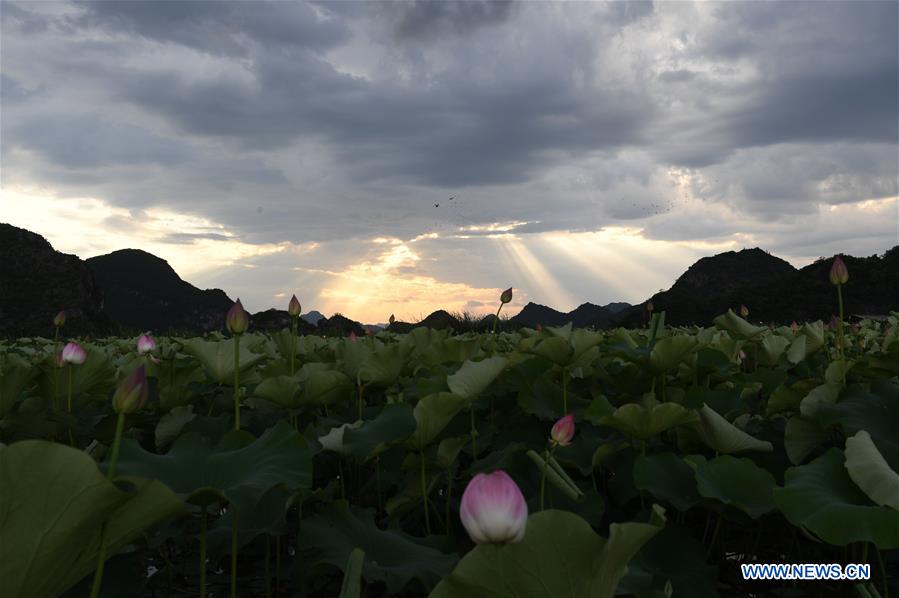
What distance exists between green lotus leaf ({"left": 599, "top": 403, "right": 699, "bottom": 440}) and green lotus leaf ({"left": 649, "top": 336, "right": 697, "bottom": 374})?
33 centimetres

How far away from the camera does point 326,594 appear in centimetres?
190

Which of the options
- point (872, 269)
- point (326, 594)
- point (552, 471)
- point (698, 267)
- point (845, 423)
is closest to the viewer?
point (552, 471)

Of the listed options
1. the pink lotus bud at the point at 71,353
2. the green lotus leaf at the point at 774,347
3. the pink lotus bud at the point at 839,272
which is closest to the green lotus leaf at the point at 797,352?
the green lotus leaf at the point at 774,347

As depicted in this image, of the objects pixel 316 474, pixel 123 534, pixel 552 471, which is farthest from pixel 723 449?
pixel 123 534

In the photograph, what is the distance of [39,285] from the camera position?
21.7 meters

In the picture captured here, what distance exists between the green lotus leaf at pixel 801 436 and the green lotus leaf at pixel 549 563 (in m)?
0.92

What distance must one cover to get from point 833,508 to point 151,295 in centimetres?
3131

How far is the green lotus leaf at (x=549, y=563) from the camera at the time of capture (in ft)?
2.83

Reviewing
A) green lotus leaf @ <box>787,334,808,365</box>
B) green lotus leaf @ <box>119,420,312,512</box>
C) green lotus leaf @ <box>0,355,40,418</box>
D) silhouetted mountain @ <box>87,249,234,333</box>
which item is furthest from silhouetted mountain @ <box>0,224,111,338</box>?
green lotus leaf @ <box>119,420,312,512</box>

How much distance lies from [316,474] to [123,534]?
93 cm

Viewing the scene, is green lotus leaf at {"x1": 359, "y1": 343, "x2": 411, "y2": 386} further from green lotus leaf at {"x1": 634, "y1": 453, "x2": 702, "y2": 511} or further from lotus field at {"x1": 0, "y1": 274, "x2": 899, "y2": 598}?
green lotus leaf at {"x1": 634, "y1": 453, "x2": 702, "y2": 511}

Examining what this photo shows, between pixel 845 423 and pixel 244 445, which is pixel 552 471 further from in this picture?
pixel 845 423

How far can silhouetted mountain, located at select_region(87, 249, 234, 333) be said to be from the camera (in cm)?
2741

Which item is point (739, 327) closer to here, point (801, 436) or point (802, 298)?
point (801, 436)
